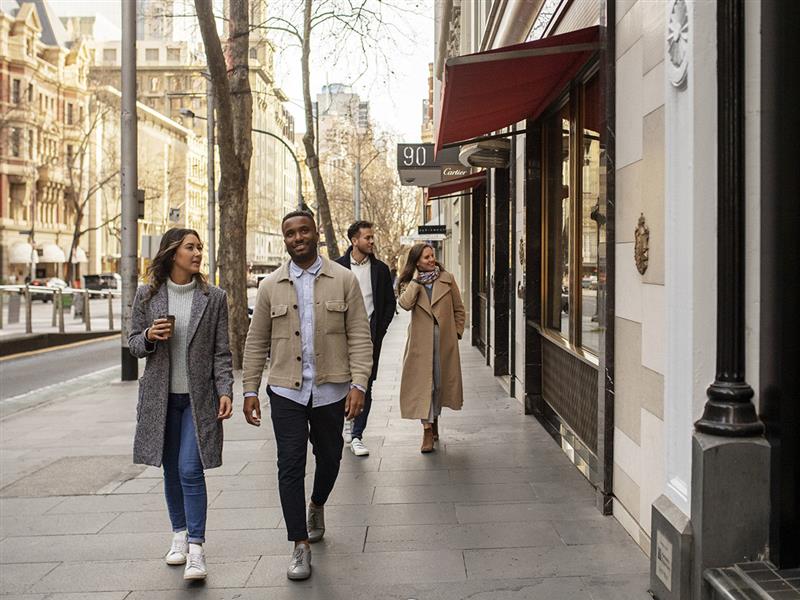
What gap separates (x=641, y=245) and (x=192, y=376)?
2.46m

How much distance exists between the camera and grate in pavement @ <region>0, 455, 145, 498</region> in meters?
6.84

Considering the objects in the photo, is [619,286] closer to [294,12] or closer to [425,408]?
[425,408]

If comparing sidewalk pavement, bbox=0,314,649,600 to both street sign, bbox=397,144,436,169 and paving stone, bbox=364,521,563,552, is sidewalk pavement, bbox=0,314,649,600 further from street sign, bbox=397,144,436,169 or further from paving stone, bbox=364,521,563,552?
street sign, bbox=397,144,436,169

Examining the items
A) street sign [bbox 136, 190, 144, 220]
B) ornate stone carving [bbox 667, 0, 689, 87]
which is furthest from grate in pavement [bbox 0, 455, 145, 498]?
street sign [bbox 136, 190, 144, 220]

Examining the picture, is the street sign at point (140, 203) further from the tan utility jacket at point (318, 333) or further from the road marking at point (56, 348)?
the tan utility jacket at point (318, 333)

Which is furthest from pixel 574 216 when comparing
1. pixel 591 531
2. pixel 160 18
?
pixel 160 18

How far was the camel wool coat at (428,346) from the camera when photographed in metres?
7.76

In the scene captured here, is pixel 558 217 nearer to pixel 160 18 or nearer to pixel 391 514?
pixel 391 514

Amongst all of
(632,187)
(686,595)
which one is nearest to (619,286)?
(632,187)

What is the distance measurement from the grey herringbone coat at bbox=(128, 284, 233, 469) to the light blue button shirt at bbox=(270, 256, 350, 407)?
346 millimetres

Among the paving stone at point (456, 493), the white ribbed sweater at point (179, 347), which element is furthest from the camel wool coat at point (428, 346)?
the white ribbed sweater at point (179, 347)

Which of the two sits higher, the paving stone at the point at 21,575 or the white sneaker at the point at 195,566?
the white sneaker at the point at 195,566

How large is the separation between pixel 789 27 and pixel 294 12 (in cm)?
1522

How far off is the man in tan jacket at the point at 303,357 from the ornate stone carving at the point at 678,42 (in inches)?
77.4
